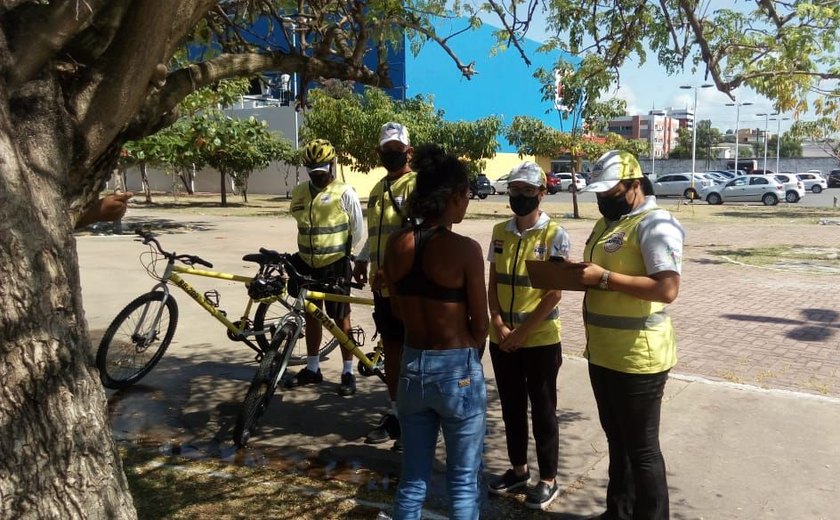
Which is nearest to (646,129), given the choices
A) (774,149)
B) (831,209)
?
(774,149)

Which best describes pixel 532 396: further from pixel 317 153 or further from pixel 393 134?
pixel 317 153

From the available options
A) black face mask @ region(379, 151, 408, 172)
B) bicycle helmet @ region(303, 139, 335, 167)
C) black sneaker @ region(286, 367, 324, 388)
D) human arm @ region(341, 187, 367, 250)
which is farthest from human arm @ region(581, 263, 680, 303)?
black sneaker @ region(286, 367, 324, 388)

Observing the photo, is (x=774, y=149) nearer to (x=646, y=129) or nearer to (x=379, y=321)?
(x=646, y=129)

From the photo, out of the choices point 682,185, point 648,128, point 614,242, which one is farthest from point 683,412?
point 648,128

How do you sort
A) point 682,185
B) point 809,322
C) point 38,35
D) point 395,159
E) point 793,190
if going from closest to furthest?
point 38,35 < point 395,159 < point 809,322 < point 793,190 < point 682,185

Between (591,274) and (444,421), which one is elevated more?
(591,274)

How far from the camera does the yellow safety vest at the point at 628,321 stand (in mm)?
3201

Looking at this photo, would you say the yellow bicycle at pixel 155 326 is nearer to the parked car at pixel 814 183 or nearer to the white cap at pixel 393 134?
the white cap at pixel 393 134

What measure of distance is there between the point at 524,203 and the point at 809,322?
6.18 m

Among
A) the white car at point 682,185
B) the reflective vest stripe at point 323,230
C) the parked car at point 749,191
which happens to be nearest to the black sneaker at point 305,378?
the reflective vest stripe at point 323,230

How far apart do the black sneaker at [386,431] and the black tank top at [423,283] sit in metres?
2.08

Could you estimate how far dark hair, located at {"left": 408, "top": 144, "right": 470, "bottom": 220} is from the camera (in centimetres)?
297

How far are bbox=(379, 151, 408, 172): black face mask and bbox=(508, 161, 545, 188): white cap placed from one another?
0.94 metres

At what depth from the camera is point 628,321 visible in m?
3.24
